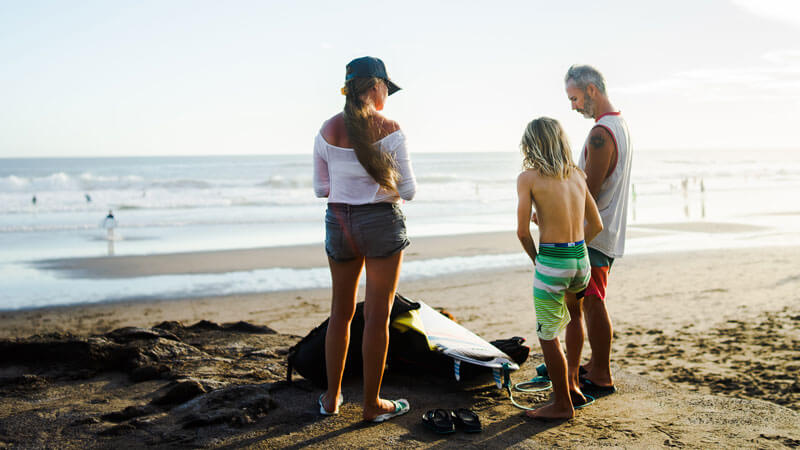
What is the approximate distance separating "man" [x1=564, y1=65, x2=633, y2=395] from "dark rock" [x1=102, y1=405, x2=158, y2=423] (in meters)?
2.42

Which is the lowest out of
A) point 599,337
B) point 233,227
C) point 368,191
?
point 599,337

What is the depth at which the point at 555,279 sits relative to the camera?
10.4 feet

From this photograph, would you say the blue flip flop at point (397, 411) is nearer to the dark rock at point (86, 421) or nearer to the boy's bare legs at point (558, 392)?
the boy's bare legs at point (558, 392)

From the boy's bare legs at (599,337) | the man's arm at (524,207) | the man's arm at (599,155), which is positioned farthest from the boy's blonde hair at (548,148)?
the boy's bare legs at (599,337)

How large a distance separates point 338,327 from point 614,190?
184cm

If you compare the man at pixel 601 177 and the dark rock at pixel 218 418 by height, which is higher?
the man at pixel 601 177

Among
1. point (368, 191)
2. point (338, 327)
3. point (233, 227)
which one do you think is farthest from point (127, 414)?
point (233, 227)

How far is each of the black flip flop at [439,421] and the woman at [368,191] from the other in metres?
0.25

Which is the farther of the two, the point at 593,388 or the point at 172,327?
the point at 172,327

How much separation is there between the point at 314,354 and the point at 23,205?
24.5 m

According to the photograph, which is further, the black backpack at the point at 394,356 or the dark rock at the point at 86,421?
the black backpack at the point at 394,356

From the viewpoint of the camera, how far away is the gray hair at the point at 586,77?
368 centimetres

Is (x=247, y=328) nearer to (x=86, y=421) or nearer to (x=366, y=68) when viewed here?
(x=86, y=421)

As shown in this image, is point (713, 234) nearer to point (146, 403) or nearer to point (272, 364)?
point (272, 364)
